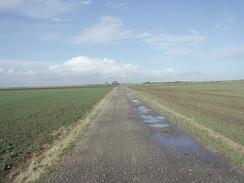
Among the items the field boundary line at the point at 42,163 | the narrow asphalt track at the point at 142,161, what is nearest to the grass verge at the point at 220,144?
the narrow asphalt track at the point at 142,161

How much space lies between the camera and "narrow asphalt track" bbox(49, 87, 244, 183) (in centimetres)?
714

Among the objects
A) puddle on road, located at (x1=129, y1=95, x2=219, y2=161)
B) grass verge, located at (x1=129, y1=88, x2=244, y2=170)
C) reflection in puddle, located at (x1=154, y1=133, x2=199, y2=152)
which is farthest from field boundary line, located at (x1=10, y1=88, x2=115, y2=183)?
grass verge, located at (x1=129, y1=88, x2=244, y2=170)

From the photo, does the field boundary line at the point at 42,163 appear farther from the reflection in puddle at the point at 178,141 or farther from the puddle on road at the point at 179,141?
the puddle on road at the point at 179,141

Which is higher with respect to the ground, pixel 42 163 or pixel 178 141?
pixel 42 163

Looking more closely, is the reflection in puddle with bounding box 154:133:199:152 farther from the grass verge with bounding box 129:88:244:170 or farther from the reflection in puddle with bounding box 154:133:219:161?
the grass verge with bounding box 129:88:244:170

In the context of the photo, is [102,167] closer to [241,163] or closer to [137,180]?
[137,180]

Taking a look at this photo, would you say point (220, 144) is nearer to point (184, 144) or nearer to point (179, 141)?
point (184, 144)

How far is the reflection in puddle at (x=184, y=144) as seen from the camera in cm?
938

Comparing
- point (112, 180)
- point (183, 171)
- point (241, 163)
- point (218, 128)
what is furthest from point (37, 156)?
point (218, 128)

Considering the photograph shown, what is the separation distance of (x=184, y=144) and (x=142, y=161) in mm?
3229

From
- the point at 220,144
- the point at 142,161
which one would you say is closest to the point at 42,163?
the point at 142,161

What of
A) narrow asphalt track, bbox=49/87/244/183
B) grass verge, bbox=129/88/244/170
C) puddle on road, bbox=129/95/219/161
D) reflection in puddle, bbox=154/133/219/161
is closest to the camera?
narrow asphalt track, bbox=49/87/244/183

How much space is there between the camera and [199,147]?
1070 cm

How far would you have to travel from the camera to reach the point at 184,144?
1125 cm
